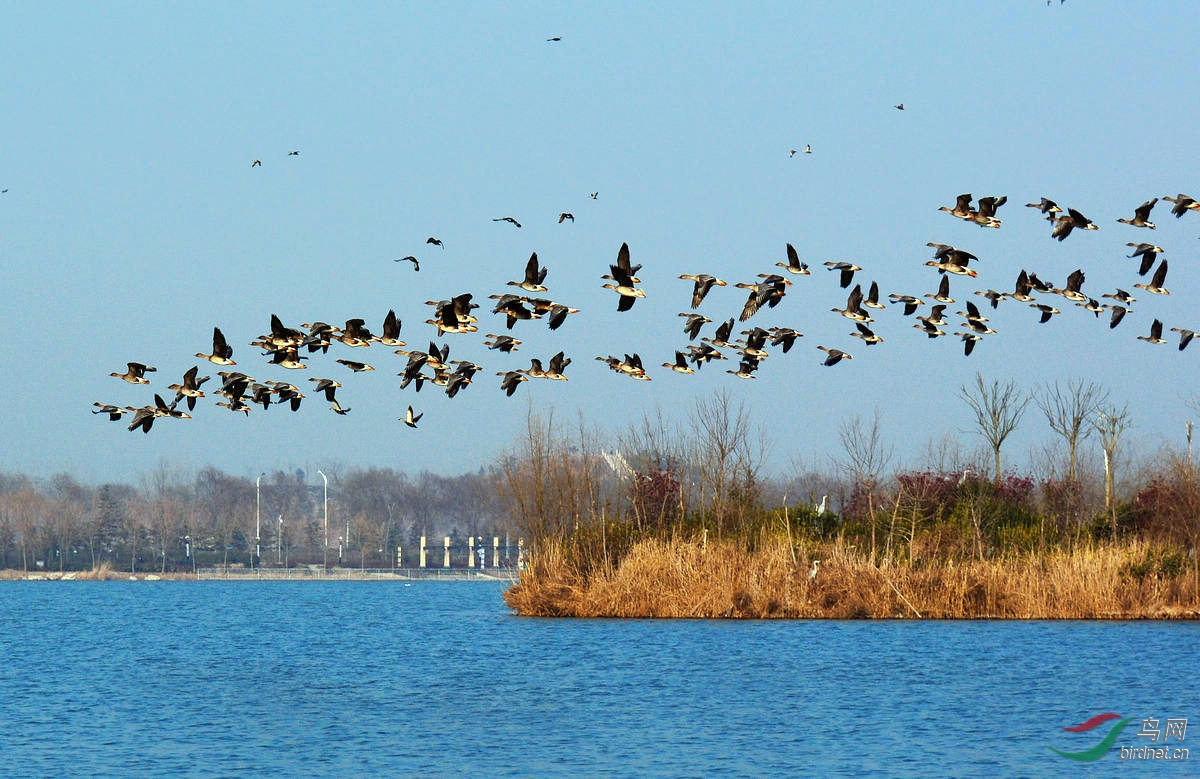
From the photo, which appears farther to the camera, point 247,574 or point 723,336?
point 247,574

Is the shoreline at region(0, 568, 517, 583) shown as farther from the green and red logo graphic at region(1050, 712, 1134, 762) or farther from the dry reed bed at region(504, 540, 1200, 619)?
the green and red logo graphic at region(1050, 712, 1134, 762)

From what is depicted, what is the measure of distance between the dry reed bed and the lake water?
851 mm

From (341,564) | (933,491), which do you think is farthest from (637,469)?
(341,564)

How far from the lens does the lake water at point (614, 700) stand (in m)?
25.9

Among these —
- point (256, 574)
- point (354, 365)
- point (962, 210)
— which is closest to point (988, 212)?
point (962, 210)

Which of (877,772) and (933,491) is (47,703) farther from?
(933,491)

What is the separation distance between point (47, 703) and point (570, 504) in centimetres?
1892

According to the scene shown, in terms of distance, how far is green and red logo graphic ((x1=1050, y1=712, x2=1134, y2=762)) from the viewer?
2589 cm

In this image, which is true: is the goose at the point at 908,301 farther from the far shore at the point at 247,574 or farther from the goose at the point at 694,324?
the far shore at the point at 247,574

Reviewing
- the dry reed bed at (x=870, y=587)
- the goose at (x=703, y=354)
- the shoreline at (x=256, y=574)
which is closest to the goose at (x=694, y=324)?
the goose at (x=703, y=354)

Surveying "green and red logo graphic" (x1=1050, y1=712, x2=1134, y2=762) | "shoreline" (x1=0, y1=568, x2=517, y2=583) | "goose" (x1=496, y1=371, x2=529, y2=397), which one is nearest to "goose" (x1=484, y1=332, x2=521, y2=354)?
"goose" (x1=496, y1=371, x2=529, y2=397)

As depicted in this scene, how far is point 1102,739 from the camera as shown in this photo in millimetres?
27500

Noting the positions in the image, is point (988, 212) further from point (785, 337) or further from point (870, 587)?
point (870, 587)

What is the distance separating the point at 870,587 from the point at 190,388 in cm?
2494
